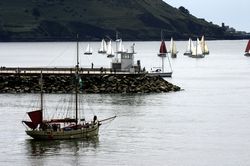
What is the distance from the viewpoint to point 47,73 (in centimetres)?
12481

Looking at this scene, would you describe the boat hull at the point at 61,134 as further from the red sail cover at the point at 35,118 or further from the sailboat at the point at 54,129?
the red sail cover at the point at 35,118

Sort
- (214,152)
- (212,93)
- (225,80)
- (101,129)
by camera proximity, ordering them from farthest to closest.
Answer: (225,80), (212,93), (101,129), (214,152)

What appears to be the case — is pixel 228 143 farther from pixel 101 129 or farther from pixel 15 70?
pixel 15 70

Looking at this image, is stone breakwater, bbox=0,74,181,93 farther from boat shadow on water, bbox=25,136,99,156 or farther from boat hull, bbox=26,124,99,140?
boat shadow on water, bbox=25,136,99,156

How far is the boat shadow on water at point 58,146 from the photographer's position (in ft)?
239

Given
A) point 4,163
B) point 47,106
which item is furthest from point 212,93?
point 4,163

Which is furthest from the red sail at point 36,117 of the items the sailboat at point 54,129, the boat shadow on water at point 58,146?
the boat shadow on water at point 58,146

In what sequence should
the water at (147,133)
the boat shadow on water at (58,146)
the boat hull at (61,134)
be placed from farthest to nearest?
the boat hull at (61,134)
the boat shadow on water at (58,146)
the water at (147,133)

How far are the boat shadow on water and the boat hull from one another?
391 millimetres

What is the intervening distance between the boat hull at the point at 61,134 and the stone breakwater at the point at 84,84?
40.2 metres

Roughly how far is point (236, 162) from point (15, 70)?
6895 centimetres

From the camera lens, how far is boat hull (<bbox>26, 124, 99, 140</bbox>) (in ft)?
253

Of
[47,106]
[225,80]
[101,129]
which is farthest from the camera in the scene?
[225,80]

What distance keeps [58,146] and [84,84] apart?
47.0m
